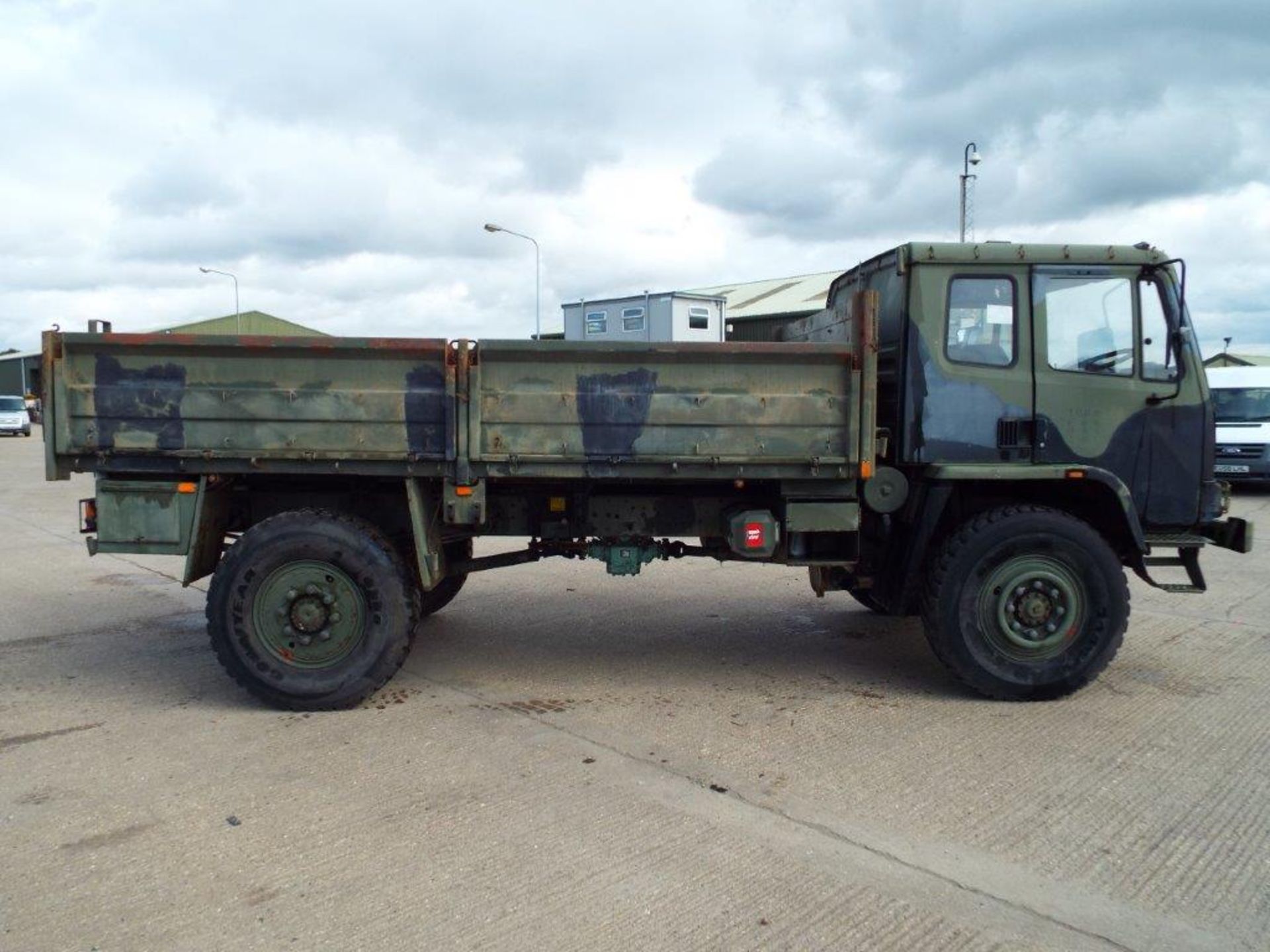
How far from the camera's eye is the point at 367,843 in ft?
12.3

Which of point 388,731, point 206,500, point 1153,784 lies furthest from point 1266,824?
point 206,500

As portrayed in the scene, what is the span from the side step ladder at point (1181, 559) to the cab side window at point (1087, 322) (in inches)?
37.9

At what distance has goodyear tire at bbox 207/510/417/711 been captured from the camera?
5.23 metres

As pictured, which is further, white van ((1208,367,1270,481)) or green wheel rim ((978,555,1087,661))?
white van ((1208,367,1270,481))

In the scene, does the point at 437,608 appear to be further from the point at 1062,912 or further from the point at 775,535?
the point at 1062,912

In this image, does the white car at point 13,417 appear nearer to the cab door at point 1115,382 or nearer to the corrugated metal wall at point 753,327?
the corrugated metal wall at point 753,327

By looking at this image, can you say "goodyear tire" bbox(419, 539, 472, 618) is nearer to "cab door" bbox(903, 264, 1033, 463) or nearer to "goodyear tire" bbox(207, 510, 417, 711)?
"goodyear tire" bbox(207, 510, 417, 711)

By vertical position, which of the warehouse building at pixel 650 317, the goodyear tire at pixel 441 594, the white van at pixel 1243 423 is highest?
the warehouse building at pixel 650 317

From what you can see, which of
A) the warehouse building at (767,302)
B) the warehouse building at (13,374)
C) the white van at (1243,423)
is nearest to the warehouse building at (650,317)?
the warehouse building at (767,302)

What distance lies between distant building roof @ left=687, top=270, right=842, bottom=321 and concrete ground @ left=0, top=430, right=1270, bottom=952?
20.9 meters

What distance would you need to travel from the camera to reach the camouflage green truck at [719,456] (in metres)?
5.13

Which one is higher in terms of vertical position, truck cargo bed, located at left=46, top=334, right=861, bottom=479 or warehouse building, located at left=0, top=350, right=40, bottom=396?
warehouse building, located at left=0, top=350, right=40, bottom=396

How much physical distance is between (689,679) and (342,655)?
2031 mm

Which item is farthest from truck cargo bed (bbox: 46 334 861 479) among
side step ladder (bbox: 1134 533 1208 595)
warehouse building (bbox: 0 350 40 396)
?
warehouse building (bbox: 0 350 40 396)
